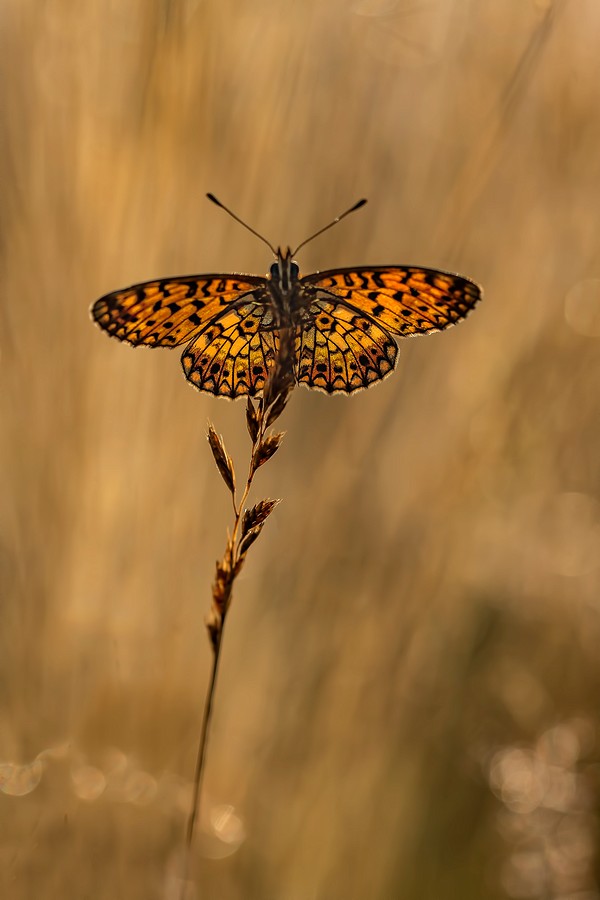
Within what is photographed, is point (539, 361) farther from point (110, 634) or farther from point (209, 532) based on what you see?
point (110, 634)

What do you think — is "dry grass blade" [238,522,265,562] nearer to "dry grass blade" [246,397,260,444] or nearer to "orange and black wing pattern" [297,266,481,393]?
"dry grass blade" [246,397,260,444]

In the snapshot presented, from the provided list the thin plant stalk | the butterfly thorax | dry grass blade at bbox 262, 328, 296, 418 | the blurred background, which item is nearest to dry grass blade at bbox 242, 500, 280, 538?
the thin plant stalk

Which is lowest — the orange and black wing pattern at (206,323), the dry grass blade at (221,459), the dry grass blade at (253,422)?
the dry grass blade at (221,459)

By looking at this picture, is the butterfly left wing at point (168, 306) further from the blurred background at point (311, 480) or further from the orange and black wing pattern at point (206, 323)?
the blurred background at point (311, 480)

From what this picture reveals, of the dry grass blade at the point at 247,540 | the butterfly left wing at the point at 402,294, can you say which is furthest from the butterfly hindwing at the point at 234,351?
the dry grass blade at the point at 247,540

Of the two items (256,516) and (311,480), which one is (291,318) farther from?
(311,480)

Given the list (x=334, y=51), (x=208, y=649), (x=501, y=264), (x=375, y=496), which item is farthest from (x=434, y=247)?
(x=208, y=649)
